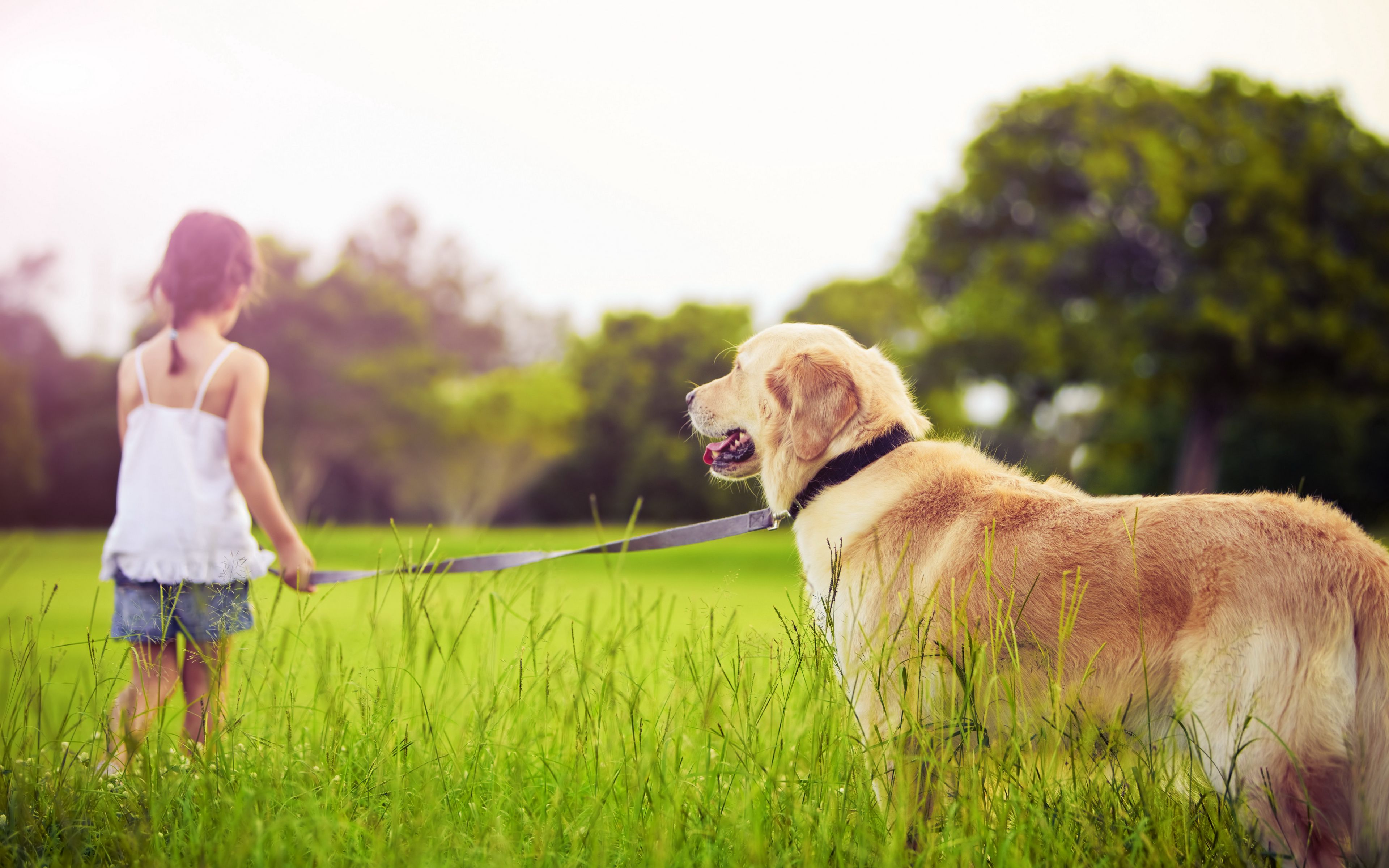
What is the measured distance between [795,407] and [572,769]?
1413 mm

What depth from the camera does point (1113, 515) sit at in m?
2.53

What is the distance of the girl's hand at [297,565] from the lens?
308 centimetres

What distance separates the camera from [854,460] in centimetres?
301

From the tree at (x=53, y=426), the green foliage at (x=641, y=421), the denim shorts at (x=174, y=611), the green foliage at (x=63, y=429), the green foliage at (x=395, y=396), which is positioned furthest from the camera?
the green foliage at (x=641, y=421)

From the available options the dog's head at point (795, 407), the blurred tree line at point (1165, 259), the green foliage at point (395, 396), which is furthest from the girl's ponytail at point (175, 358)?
the green foliage at point (395, 396)

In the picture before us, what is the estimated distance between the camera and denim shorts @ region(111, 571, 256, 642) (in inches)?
115

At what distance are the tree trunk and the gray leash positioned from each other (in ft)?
57.9

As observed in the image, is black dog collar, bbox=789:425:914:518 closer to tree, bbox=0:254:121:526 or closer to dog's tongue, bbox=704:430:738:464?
dog's tongue, bbox=704:430:738:464

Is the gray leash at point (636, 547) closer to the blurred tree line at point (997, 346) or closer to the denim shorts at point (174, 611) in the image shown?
the denim shorts at point (174, 611)

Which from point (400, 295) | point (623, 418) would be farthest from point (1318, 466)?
point (400, 295)

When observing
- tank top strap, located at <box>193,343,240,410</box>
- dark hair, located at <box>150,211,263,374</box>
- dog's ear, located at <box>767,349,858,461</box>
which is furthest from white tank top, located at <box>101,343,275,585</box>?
dog's ear, located at <box>767,349,858,461</box>

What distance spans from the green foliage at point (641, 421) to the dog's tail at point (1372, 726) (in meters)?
30.2

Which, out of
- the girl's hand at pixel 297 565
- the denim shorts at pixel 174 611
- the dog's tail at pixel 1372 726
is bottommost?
the dog's tail at pixel 1372 726

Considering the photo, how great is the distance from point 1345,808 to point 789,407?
191cm
